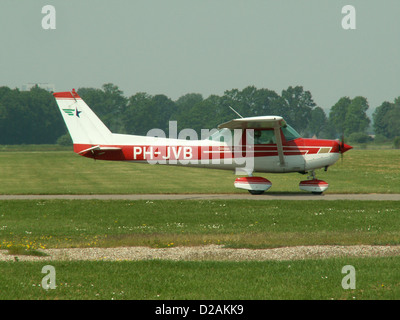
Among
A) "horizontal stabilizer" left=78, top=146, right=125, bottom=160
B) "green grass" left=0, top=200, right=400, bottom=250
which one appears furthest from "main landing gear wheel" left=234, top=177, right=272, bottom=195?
"horizontal stabilizer" left=78, top=146, right=125, bottom=160

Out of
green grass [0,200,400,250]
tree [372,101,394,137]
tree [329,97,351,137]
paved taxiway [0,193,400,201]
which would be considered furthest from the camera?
tree [329,97,351,137]

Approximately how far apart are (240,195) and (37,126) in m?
126

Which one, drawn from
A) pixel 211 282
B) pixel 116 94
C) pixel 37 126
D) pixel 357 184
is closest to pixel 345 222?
pixel 211 282

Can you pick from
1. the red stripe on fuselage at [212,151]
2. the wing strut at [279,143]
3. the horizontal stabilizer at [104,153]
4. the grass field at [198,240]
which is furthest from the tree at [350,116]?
the grass field at [198,240]

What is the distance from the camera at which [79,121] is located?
78.0 ft

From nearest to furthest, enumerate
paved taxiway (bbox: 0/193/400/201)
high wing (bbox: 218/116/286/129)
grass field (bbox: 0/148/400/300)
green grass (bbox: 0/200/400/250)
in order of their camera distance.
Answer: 1. grass field (bbox: 0/148/400/300)
2. green grass (bbox: 0/200/400/250)
3. high wing (bbox: 218/116/286/129)
4. paved taxiway (bbox: 0/193/400/201)

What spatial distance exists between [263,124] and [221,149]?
220cm

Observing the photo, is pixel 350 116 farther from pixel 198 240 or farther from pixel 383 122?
pixel 198 240

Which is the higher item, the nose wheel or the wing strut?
the wing strut

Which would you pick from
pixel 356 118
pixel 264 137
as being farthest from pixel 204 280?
pixel 356 118

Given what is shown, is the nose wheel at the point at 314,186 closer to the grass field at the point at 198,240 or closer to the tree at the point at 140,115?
the grass field at the point at 198,240

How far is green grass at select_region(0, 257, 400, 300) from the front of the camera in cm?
877

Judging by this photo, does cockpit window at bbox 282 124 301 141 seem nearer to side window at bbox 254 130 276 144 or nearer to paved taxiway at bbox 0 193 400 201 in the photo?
side window at bbox 254 130 276 144

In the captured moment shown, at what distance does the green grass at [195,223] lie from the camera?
44.7ft
